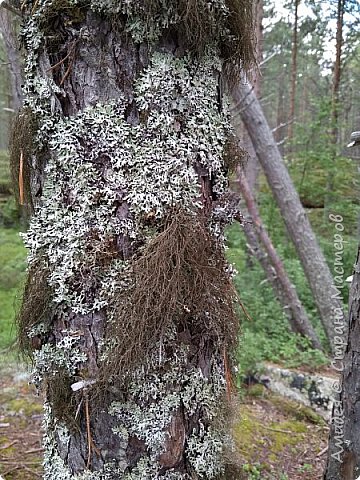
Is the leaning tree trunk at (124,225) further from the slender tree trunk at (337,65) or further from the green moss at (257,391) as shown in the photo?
the slender tree trunk at (337,65)

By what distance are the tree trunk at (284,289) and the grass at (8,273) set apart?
110 inches

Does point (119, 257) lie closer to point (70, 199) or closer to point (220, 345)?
point (70, 199)

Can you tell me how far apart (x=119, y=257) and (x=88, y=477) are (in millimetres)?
553

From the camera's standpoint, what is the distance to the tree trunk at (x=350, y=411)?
1.90 m

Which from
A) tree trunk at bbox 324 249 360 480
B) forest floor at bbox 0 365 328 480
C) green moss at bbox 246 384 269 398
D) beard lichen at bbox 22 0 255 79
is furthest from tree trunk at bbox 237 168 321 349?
beard lichen at bbox 22 0 255 79

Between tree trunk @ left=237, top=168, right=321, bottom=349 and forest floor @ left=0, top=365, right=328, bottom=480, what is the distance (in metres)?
1.70

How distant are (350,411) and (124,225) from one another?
1566 millimetres

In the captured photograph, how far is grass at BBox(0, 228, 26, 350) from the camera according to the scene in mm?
5023

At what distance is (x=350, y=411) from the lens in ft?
6.35

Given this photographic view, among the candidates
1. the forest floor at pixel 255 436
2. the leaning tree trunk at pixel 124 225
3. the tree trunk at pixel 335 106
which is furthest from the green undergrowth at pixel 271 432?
the tree trunk at pixel 335 106

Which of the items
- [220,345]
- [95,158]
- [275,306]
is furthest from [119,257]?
[275,306]

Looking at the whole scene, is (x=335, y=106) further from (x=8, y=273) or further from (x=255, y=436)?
(x=8, y=273)

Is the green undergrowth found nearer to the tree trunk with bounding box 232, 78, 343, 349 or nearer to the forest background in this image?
the forest background

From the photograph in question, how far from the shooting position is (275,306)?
19.5 ft
